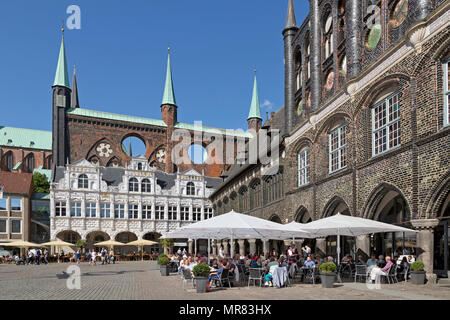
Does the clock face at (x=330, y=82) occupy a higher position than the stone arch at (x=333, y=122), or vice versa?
the clock face at (x=330, y=82)

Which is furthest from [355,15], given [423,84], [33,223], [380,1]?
[33,223]

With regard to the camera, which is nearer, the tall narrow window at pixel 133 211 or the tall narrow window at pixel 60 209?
the tall narrow window at pixel 60 209

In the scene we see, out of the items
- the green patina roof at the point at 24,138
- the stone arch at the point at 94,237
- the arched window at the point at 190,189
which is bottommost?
the stone arch at the point at 94,237

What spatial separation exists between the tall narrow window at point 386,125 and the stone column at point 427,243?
11.7 feet

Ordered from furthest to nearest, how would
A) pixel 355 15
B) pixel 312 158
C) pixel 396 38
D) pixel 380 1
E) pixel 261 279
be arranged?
pixel 312 158 → pixel 355 15 → pixel 380 1 → pixel 396 38 → pixel 261 279

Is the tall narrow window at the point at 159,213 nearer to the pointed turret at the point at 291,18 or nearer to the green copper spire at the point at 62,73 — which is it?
the green copper spire at the point at 62,73

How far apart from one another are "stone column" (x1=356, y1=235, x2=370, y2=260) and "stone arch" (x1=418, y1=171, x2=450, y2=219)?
493cm

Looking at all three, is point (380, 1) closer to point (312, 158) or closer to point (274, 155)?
point (312, 158)

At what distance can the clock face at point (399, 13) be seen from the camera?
1702cm

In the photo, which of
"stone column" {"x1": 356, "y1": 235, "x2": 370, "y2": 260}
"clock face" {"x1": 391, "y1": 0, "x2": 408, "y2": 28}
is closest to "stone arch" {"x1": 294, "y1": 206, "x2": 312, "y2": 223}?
"stone column" {"x1": 356, "y1": 235, "x2": 370, "y2": 260}

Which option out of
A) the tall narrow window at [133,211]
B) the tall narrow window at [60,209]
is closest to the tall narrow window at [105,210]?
the tall narrow window at [133,211]

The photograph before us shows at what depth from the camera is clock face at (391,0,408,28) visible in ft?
55.8
